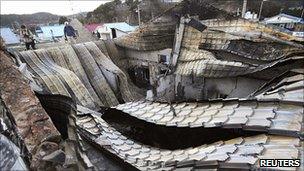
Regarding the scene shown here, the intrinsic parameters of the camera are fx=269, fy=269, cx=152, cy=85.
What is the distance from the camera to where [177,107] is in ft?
20.5

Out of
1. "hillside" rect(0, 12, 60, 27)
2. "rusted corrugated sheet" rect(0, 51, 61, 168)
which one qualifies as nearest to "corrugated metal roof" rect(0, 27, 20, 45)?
"rusted corrugated sheet" rect(0, 51, 61, 168)

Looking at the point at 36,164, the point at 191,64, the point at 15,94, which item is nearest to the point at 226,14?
the point at 191,64

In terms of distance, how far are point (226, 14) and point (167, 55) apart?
10.5 ft

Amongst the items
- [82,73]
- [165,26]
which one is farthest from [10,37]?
[165,26]

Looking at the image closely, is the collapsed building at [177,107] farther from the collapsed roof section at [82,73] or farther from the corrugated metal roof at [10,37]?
the corrugated metal roof at [10,37]

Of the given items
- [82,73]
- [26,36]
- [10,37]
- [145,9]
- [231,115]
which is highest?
[145,9]

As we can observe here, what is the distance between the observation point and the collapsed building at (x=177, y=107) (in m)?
3.81

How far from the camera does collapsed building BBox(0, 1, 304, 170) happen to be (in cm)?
381

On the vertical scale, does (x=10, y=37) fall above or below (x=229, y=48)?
below

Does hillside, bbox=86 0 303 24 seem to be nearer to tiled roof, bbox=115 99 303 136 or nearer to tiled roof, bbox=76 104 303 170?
tiled roof, bbox=115 99 303 136

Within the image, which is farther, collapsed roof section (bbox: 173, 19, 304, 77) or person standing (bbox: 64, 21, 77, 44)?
person standing (bbox: 64, 21, 77, 44)

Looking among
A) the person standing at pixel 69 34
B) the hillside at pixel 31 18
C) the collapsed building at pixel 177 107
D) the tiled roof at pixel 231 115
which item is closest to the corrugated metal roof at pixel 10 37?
the person standing at pixel 69 34

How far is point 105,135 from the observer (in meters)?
5.28

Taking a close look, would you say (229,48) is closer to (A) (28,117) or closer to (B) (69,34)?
(A) (28,117)
